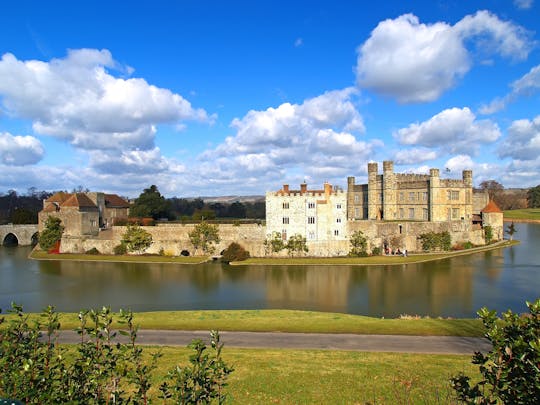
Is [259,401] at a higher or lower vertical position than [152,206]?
lower

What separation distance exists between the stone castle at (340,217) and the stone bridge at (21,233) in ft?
26.7

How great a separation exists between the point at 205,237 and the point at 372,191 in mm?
21513

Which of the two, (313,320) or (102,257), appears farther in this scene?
(102,257)

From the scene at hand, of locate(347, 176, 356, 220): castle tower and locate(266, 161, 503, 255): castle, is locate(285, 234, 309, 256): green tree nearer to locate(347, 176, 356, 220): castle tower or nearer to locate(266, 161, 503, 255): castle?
locate(266, 161, 503, 255): castle

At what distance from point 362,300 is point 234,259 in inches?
688

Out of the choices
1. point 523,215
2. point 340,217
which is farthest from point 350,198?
point 523,215

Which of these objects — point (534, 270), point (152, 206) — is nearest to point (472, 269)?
point (534, 270)

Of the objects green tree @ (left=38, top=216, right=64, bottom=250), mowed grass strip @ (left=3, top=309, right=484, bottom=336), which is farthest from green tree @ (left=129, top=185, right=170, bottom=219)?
mowed grass strip @ (left=3, top=309, right=484, bottom=336)

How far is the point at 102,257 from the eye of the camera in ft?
137

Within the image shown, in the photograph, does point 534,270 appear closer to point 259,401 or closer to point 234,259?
point 234,259

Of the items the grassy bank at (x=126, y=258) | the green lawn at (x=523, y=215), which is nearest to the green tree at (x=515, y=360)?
the grassy bank at (x=126, y=258)

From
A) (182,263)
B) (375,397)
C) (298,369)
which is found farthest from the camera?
(182,263)

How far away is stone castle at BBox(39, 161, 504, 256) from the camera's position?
1591 inches

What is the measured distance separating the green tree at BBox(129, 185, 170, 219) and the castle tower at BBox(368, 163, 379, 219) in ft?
92.6
